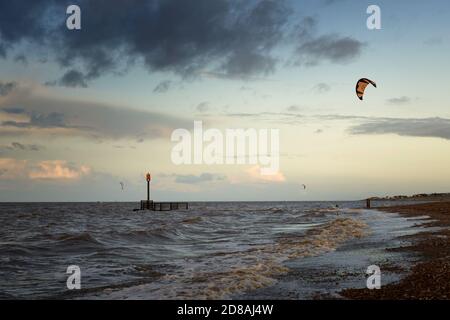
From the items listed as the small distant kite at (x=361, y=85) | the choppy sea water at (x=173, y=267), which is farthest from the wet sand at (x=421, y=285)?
the small distant kite at (x=361, y=85)

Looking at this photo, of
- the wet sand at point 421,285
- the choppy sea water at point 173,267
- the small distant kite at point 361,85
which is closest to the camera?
the wet sand at point 421,285

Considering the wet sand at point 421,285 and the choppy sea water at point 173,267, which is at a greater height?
the wet sand at point 421,285

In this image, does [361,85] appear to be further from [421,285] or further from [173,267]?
[421,285]

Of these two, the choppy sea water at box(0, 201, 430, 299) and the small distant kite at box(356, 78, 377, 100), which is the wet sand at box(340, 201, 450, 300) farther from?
the small distant kite at box(356, 78, 377, 100)

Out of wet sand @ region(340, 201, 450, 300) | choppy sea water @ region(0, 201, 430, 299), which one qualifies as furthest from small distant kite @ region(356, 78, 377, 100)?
wet sand @ region(340, 201, 450, 300)

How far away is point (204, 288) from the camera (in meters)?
10.4

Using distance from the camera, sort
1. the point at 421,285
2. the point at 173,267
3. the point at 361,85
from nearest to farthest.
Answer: the point at 421,285
the point at 173,267
the point at 361,85

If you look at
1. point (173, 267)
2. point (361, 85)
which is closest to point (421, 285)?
point (173, 267)

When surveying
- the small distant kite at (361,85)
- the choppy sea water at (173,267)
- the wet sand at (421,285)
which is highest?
the small distant kite at (361,85)

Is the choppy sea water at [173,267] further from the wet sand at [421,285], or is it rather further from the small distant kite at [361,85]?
the small distant kite at [361,85]
